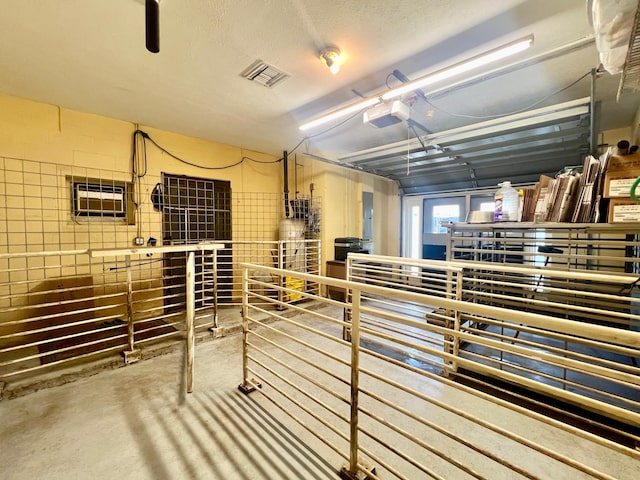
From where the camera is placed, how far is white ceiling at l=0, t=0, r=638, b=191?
Answer: 1.80 meters

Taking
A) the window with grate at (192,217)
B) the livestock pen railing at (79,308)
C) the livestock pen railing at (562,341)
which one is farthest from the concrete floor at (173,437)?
the window with grate at (192,217)

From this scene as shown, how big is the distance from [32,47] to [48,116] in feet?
4.45

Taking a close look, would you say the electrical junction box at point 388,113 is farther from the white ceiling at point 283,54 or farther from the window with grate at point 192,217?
the window with grate at point 192,217

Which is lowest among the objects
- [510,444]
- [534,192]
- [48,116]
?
[510,444]

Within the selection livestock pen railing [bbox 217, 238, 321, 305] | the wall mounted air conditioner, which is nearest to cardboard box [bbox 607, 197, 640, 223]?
livestock pen railing [bbox 217, 238, 321, 305]

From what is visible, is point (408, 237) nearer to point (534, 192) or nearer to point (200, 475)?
point (534, 192)

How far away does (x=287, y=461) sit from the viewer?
60.6 inches

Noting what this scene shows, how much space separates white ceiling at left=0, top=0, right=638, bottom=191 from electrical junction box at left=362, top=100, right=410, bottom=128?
0.77 ft

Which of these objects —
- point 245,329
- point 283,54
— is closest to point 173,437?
point 245,329

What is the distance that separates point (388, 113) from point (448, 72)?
0.61 m

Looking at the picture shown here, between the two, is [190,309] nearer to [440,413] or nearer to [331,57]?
[440,413]

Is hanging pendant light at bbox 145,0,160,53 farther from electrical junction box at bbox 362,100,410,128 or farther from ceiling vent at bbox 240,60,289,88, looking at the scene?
electrical junction box at bbox 362,100,410,128

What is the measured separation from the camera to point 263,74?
2555mm

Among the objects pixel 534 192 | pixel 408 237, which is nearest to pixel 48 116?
pixel 534 192
